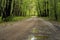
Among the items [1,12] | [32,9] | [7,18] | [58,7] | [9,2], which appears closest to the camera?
[58,7]

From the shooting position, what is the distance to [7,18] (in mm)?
17328

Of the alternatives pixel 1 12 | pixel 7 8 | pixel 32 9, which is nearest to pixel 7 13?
pixel 7 8

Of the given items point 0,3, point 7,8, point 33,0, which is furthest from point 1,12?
point 33,0

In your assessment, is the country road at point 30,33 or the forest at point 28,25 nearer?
the country road at point 30,33

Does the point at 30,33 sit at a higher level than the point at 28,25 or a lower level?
higher

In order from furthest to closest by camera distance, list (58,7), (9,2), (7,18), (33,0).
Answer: (33,0) < (9,2) < (7,18) < (58,7)

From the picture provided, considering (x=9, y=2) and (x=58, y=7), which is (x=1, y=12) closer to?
(x=9, y=2)

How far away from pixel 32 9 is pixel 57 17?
4076 centimetres

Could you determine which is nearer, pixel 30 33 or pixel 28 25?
pixel 30 33

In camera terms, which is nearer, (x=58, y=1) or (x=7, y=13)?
(x=58, y=1)

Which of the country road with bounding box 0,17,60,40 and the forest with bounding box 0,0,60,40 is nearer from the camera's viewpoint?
the country road with bounding box 0,17,60,40

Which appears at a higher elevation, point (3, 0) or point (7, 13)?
point (3, 0)

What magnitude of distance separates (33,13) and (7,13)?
1595 inches

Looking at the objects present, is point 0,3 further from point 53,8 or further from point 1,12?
point 53,8
